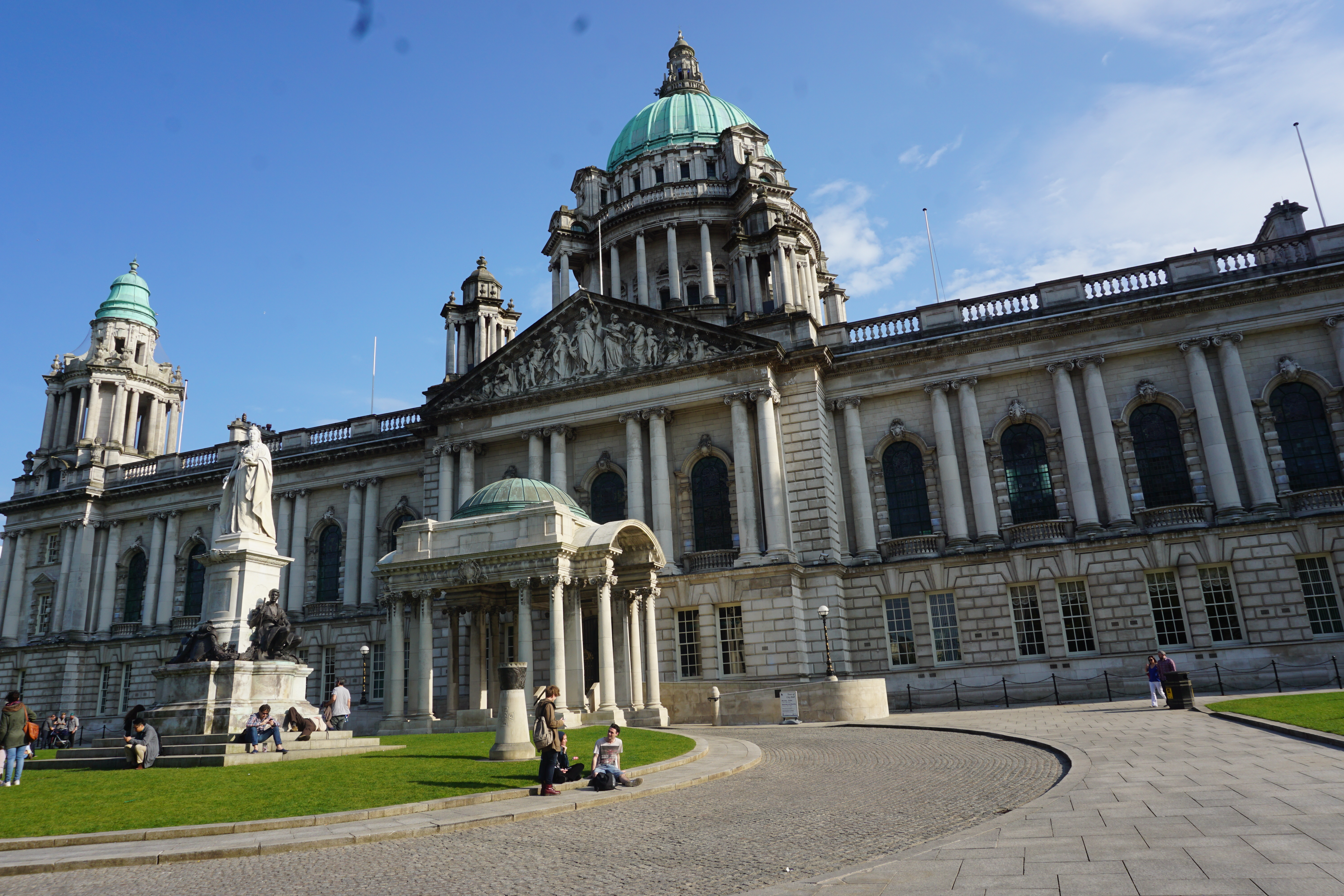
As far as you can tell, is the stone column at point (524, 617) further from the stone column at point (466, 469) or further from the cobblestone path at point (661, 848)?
the cobblestone path at point (661, 848)

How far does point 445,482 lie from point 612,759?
2997 cm

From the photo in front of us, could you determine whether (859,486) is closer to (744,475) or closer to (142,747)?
(744,475)

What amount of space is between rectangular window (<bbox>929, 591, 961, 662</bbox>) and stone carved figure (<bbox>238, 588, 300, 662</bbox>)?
24513mm

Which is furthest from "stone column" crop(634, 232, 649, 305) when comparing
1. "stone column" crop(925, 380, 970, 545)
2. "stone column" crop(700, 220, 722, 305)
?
"stone column" crop(925, 380, 970, 545)

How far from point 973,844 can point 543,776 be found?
7048 mm

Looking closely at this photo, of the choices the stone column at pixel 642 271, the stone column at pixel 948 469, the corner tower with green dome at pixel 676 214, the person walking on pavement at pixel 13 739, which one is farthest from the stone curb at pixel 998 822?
the stone column at pixel 642 271

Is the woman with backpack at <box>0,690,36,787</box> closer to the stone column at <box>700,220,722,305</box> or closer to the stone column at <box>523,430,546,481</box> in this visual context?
the stone column at <box>523,430,546,481</box>

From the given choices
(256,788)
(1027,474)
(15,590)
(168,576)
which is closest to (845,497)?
(1027,474)

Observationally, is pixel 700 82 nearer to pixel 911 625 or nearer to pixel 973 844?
pixel 911 625

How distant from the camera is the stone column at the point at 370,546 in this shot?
4666cm

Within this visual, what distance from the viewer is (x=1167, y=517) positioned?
109ft

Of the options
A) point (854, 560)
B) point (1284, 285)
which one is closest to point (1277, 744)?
point (854, 560)

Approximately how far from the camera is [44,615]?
2132 inches

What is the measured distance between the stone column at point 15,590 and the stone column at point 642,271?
42197 millimetres
